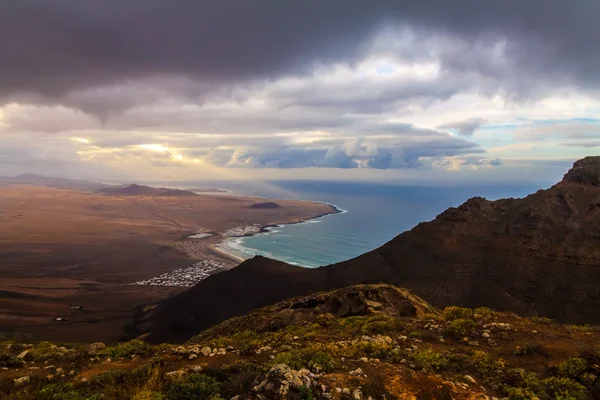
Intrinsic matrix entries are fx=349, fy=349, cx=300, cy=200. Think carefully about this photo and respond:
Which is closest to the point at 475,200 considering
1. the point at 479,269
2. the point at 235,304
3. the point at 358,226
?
the point at 479,269

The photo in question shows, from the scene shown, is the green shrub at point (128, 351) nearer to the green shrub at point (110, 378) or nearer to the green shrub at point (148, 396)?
the green shrub at point (110, 378)

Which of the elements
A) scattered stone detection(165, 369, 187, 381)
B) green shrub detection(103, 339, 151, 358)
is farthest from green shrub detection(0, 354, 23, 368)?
scattered stone detection(165, 369, 187, 381)

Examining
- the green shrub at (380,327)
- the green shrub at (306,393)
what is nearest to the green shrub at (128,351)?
the green shrub at (306,393)

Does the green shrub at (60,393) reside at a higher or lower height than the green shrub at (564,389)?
lower

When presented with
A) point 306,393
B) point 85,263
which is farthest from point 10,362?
point 85,263

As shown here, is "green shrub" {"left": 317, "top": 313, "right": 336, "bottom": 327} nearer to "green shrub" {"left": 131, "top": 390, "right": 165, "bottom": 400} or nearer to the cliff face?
"green shrub" {"left": 131, "top": 390, "right": 165, "bottom": 400}

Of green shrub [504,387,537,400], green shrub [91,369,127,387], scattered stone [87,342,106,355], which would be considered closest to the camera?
green shrub [504,387,537,400]
